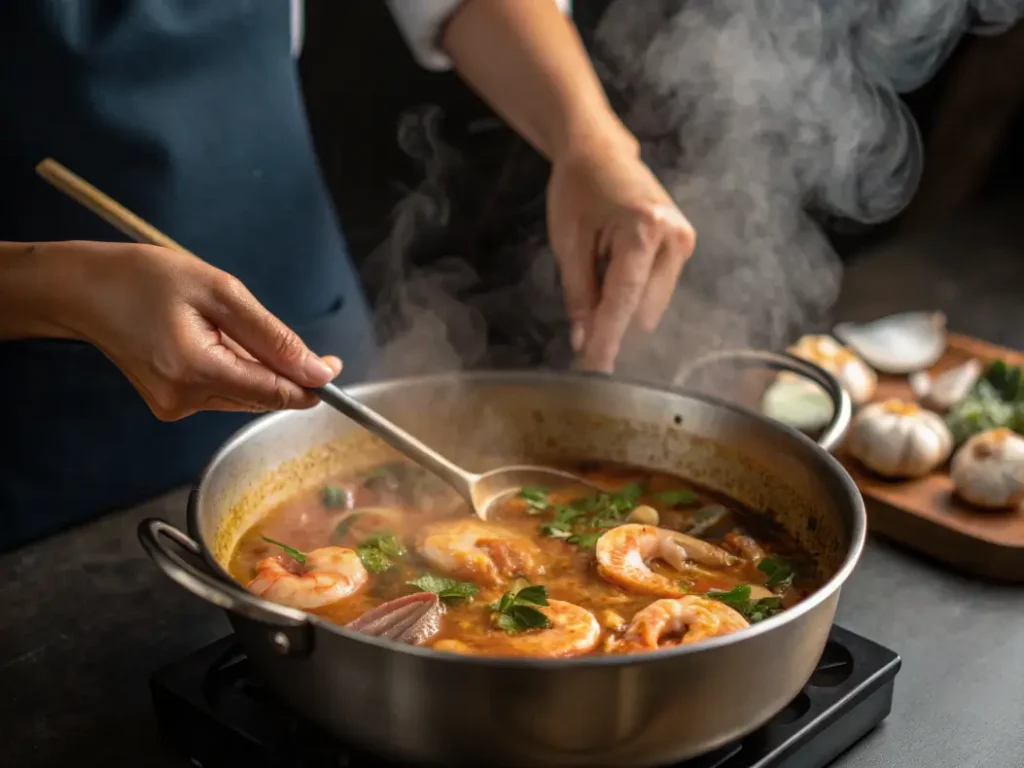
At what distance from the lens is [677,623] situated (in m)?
1.22

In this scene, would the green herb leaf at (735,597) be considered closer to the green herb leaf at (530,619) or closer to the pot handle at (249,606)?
the green herb leaf at (530,619)

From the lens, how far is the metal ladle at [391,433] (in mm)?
1408

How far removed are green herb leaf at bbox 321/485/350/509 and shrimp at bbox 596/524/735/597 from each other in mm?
417

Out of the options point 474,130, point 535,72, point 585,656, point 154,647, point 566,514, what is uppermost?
point 535,72

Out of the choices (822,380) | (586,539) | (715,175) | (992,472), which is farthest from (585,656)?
(715,175)

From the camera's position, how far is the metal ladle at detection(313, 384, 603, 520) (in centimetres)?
140

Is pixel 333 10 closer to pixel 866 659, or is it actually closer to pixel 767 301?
pixel 767 301

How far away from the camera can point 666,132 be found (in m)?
2.91

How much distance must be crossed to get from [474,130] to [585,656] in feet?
6.88

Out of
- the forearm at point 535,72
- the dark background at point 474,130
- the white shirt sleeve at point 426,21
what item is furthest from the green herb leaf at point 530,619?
the dark background at point 474,130

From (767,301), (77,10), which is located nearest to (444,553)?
(77,10)

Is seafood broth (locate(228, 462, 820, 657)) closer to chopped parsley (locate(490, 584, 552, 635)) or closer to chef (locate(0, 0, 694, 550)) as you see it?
chopped parsley (locate(490, 584, 552, 635))

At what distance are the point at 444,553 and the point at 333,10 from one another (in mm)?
1721

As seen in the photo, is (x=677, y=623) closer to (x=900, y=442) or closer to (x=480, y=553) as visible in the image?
(x=480, y=553)
